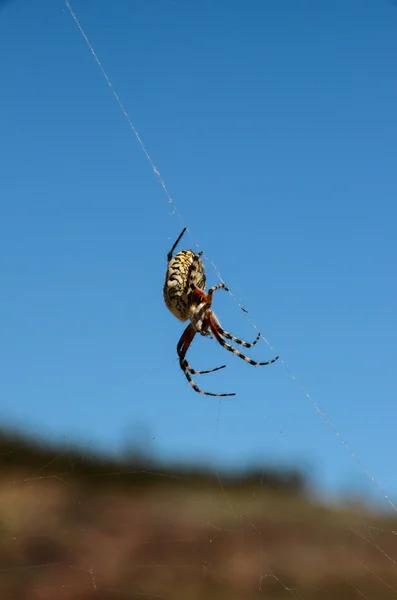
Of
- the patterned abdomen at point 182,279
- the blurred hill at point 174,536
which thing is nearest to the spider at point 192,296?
the patterned abdomen at point 182,279

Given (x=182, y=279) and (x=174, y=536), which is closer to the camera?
(x=182, y=279)

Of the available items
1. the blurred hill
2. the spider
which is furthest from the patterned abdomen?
the blurred hill

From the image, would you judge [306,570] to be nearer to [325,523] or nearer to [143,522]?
[325,523]

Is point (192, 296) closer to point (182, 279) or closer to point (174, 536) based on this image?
point (182, 279)

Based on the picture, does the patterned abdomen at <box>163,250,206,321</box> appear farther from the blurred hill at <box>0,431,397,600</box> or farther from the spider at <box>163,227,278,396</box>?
the blurred hill at <box>0,431,397,600</box>

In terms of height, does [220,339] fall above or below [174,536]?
above

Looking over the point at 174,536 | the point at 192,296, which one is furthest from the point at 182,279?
the point at 174,536

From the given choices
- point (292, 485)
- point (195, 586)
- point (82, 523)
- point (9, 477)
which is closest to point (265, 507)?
point (292, 485)
